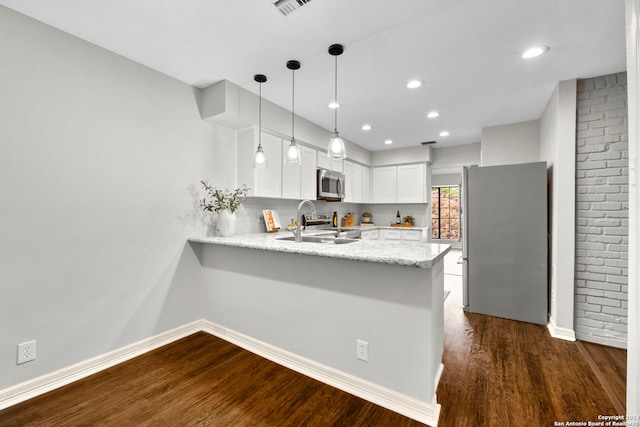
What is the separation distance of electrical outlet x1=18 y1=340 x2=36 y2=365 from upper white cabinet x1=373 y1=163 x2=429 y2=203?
5158 mm

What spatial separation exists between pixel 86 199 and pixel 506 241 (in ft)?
13.2

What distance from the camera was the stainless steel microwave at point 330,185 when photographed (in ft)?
Answer: 13.7

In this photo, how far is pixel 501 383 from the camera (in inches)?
77.7

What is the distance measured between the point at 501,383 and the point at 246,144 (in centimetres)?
310

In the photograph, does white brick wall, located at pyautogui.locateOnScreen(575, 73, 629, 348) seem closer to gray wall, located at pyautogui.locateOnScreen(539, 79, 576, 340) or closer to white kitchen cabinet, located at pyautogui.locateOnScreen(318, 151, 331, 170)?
gray wall, located at pyautogui.locateOnScreen(539, 79, 576, 340)

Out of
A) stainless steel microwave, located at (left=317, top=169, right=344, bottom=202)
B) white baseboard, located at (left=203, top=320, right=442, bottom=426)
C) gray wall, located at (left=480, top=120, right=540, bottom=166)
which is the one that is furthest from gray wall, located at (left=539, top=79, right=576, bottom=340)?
stainless steel microwave, located at (left=317, top=169, right=344, bottom=202)

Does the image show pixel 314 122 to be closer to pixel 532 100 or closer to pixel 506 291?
pixel 532 100

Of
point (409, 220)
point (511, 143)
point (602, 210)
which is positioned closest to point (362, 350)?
point (602, 210)

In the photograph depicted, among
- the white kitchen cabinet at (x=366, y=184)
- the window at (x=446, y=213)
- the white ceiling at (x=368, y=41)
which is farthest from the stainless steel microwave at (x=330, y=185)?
the window at (x=446, y=213)

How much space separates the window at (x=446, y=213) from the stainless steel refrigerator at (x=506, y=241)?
16.6 ft

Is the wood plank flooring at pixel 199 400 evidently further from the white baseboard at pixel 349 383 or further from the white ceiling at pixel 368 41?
the white ceiling at pixel 368 41

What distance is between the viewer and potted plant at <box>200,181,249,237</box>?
2.88m

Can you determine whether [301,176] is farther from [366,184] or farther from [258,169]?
[366,184]

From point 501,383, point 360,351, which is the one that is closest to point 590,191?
point 501,383
